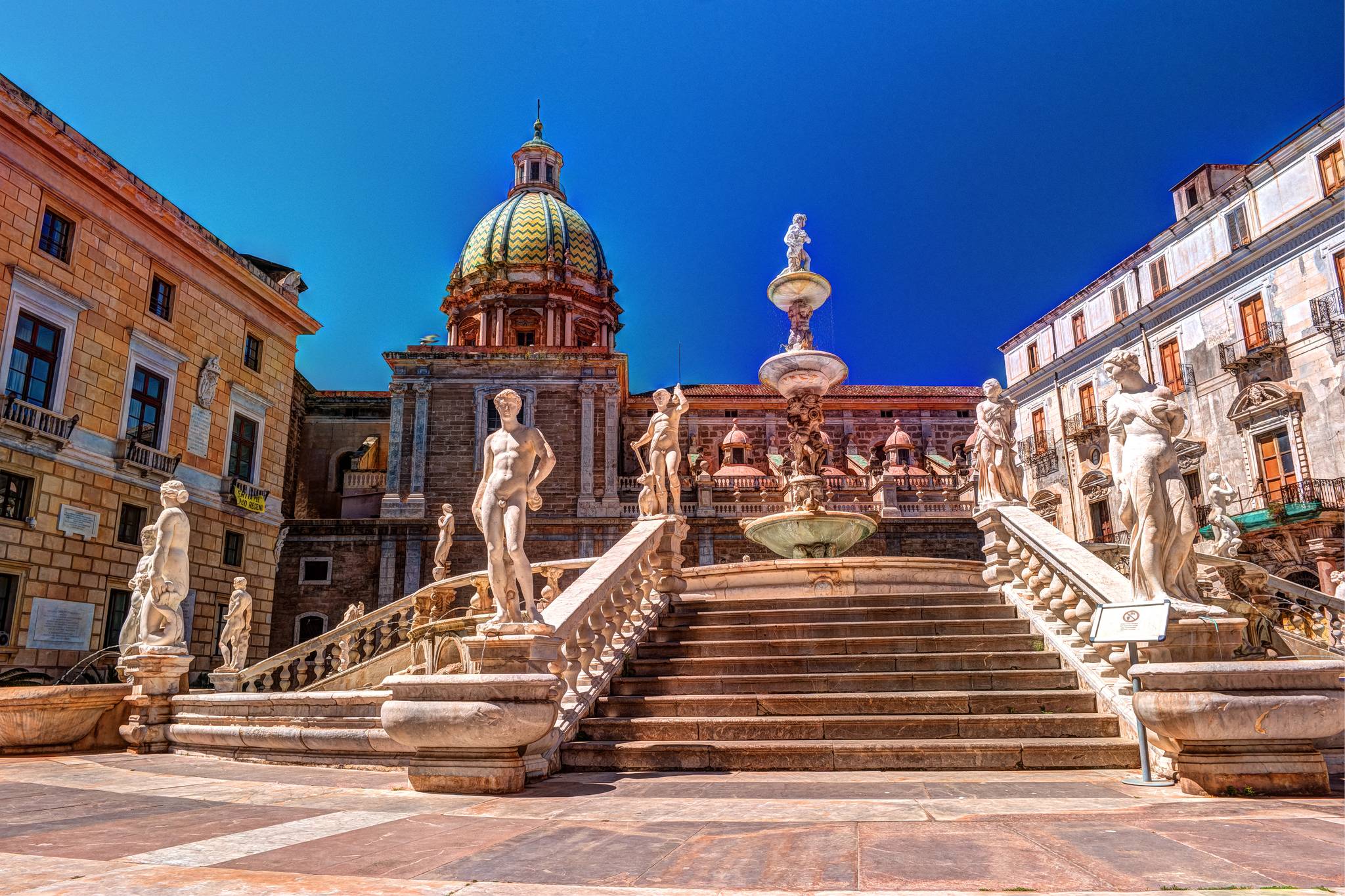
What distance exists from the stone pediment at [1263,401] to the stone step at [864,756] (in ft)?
70.2

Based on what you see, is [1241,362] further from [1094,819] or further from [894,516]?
[1094,819]

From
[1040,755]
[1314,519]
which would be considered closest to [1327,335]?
[1314,519]

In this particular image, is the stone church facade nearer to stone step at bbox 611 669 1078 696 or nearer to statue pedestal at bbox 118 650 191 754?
statue pedestal at bbox 118 650 191 754

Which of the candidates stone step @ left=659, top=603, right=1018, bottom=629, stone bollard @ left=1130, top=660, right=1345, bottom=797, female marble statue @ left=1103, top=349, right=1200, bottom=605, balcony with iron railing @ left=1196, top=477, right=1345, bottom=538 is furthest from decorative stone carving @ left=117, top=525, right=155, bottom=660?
balcony with iron railing @ left=1196, top=477, right=1345, bottom=538

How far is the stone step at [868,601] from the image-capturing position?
9.28m

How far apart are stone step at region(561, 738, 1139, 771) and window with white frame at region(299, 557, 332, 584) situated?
86.7ft

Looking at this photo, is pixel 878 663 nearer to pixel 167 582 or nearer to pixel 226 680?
pixel 167 582

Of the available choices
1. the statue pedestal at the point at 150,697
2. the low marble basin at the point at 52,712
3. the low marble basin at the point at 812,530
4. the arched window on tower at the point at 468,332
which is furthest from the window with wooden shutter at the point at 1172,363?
the arched window on tower at the point at 468,332

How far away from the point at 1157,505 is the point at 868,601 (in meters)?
3.96

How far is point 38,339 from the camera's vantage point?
17516mm

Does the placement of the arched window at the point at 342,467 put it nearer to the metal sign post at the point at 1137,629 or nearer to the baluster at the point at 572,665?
the baluster at the point at 572,665

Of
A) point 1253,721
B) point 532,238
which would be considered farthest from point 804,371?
point 532,238

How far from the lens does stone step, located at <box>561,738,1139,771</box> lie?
604 centimetres

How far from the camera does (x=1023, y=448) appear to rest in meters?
34.3
